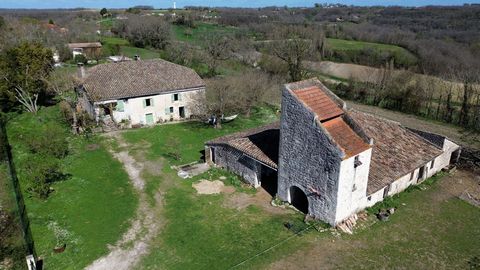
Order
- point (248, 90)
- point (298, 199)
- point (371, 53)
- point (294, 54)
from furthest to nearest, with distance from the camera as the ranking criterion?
point (371, 53), point (294, 54), point (248, 90), point (298, 199)

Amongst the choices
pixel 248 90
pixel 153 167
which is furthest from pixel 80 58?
pixel 153 167

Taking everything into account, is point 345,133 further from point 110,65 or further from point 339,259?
point 110,65

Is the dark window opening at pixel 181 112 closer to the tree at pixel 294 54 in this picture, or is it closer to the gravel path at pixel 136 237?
the gravel path at pixel 136 237

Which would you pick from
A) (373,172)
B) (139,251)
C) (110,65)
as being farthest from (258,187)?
(110,65)

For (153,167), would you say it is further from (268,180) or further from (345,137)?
(345,137)

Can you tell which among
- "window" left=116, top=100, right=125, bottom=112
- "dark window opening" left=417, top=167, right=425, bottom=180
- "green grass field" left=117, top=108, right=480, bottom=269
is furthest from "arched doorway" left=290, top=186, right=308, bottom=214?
"window" left=116, top=100, right=125, bottom=112

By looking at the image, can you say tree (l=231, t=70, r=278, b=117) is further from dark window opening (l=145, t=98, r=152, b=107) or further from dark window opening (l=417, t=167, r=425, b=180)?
dark window opening (l=417, t=167, r=425, b=180)
